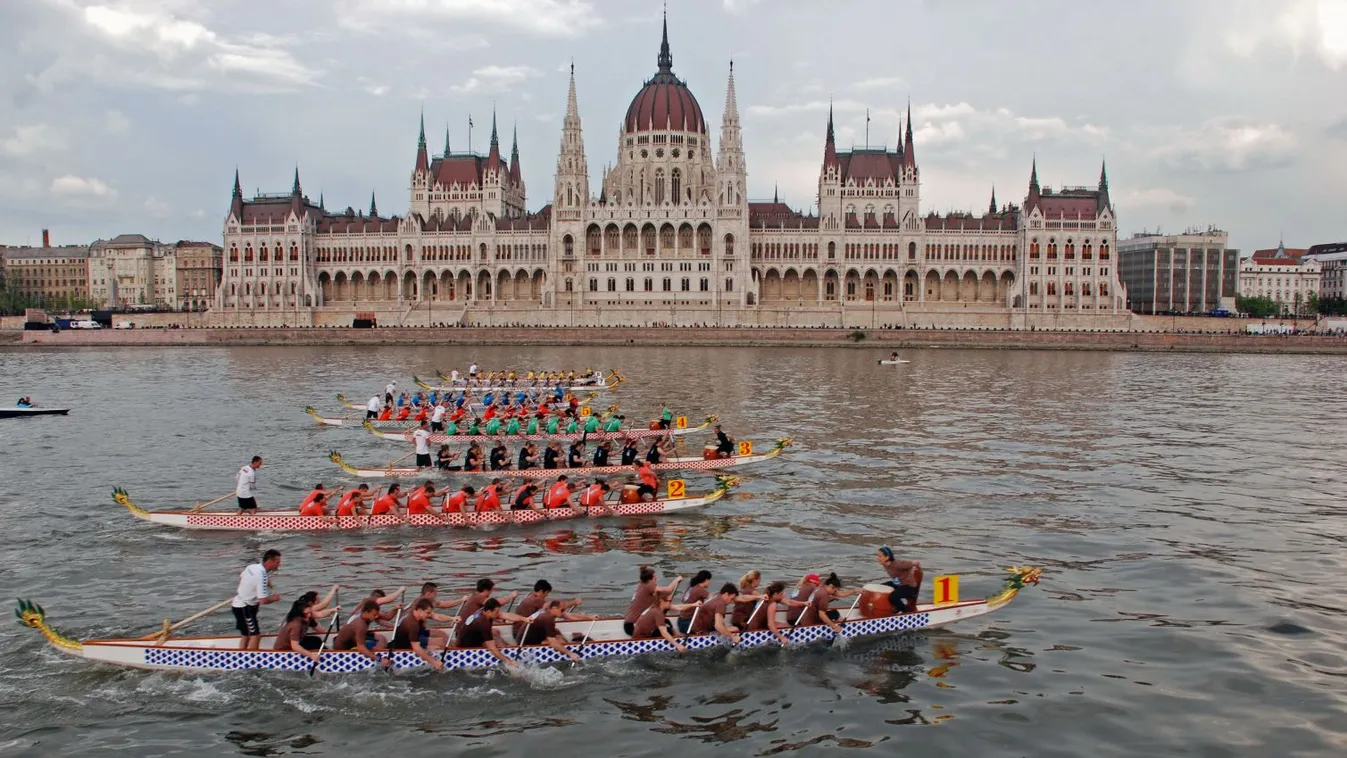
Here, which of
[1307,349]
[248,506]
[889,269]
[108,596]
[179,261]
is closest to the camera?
[108,596]

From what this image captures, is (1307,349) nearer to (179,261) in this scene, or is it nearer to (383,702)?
(383,702)

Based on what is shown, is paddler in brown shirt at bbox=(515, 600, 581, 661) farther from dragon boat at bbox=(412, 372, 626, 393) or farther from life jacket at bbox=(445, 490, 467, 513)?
dragon boat at bbox=(412, 372, 626, 393)

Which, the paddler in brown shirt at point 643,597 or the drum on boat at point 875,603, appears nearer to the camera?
the paddler in brown shirt at point 643,597

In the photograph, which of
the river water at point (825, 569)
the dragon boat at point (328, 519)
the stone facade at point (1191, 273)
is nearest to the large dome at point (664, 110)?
the stone facade at point (1191, 273)

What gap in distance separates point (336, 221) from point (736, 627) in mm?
128511

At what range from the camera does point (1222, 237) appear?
14175 centimetres

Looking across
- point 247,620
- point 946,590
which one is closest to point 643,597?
point 946,590

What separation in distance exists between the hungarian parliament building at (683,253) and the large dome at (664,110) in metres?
0.23

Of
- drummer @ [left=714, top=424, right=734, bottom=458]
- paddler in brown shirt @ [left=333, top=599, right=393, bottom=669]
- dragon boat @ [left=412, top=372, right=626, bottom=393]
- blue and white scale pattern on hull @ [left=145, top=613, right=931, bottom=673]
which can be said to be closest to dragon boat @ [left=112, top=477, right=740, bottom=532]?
drummer @ [left=714, top=424, right=734, bottom=458]

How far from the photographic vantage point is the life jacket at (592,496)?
74.4ft

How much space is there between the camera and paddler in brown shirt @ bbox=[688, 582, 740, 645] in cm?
1476

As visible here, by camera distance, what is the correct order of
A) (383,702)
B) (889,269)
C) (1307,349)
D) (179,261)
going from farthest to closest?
(179,261)
(889,269)
(1307,349)
(383,702)

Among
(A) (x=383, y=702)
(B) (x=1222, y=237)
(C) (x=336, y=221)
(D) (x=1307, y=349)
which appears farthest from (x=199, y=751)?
(B) (x=1222, y=237)

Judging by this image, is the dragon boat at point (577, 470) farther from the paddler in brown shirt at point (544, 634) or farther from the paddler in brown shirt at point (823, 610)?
the paddler in brown shirt at point (544, 634)
